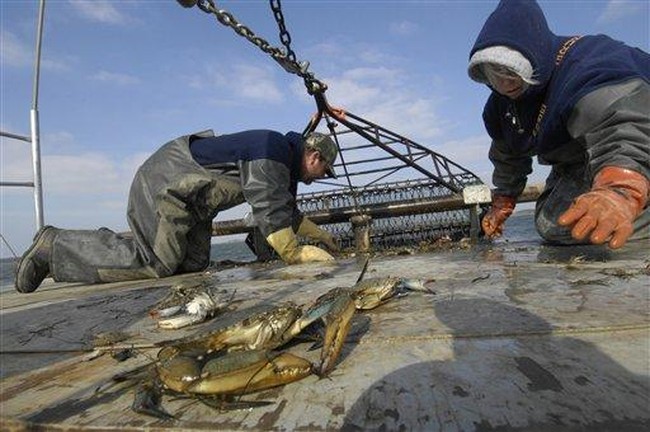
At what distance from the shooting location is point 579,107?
9.67 ft

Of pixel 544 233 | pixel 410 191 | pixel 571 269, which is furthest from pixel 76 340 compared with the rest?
pixel 410 191

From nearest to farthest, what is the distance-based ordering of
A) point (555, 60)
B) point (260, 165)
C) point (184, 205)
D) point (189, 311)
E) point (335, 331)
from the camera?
point (335, 331) → point (189, 311) → point (555, 60) → point (260, 165) → point (184, 205)

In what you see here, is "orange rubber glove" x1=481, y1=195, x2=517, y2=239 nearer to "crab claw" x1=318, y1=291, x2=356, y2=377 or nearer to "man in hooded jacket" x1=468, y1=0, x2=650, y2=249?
"man in hooded jacket" x1=468, y1=0, x2=650, y2=249

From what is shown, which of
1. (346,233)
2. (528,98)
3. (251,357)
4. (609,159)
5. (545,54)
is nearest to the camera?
(251,357)

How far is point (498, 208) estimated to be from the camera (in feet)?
17.6

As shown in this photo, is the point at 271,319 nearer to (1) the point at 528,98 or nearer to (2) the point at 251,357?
(2) the point at 251,357

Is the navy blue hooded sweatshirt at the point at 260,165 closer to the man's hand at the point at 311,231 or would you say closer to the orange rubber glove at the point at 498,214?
the man's hand at the point at 311,231

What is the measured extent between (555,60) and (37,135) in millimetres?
5070

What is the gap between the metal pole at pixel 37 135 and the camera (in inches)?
181

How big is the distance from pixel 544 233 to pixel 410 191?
3894mm

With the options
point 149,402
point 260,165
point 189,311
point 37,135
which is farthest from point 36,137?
point 149,402

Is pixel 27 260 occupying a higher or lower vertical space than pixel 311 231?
lower

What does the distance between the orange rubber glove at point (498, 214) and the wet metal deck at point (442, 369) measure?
2.83m

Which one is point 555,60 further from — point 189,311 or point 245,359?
point 245,359
